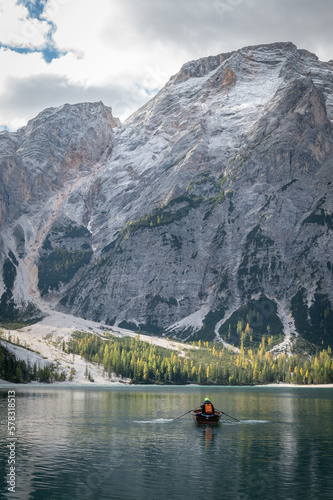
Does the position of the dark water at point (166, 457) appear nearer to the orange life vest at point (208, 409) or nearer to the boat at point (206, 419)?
the boat at point (206, 419)

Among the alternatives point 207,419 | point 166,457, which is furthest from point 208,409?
point 166,457

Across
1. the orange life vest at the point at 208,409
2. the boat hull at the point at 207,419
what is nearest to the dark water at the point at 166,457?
the boat hull at the point at 207,419

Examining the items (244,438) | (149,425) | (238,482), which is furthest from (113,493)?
(149,425)

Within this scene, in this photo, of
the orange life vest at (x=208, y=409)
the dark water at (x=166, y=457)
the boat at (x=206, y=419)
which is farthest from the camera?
the orange life vest at (x=208, y=409)

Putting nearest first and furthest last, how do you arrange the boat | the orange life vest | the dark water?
the dark water
the boat
the orange life vest

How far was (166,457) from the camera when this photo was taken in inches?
2729

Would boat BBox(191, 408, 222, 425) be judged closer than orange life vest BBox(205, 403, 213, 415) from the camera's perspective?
Yes

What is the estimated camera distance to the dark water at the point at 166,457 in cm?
5206

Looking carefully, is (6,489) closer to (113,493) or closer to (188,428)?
(113,493)

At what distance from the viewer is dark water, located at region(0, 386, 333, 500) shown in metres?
52.1

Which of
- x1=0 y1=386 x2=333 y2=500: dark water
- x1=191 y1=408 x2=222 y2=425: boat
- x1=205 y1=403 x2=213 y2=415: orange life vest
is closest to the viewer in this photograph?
x1=0 y1=386 x2=333 y2=500: dark water

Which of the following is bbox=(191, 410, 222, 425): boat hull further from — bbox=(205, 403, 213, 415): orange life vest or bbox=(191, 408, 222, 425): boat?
bbox=(205, 403, 213, 415): orange life vest

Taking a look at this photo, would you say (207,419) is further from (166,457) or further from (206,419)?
(166,457)

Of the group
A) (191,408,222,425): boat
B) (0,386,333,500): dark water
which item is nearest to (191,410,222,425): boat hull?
(191,408,222,425): boat
